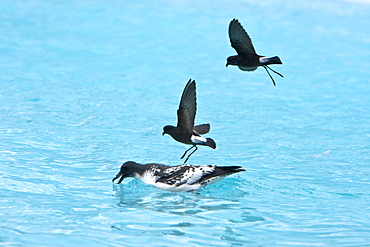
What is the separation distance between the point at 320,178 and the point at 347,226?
1657 millimetres

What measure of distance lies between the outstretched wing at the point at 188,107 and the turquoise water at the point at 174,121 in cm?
85

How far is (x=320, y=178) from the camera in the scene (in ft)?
24.9

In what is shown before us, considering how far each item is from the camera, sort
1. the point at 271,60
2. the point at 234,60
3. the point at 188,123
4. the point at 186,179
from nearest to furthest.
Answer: the point at 271,60 < the point at 188,123 < the point at 234,60 < the point at 186,179

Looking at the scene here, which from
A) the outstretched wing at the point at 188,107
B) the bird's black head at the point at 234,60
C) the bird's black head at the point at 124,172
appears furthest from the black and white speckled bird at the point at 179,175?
the bird's black head at the point at 234,60

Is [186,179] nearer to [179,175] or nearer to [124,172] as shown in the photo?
[179,175]

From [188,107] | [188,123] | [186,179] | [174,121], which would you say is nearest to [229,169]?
[186,179]

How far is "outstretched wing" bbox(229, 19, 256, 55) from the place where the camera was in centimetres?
621

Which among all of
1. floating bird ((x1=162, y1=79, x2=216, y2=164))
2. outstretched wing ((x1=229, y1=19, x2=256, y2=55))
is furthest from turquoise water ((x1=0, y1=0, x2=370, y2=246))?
outstretched wing ((x1=229, y1=19, x2=256, y2=55))

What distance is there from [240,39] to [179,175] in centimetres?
158

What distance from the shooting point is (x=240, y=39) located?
6.28 metres

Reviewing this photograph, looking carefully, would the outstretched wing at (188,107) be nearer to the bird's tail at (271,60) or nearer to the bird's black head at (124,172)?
the bird's tail at (271,60)

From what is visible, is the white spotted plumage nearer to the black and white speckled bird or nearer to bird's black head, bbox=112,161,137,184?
the black and white speckled bird

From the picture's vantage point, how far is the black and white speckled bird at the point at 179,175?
21.7 feet

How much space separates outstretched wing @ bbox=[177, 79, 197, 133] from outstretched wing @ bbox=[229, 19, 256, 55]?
0.65 metres
